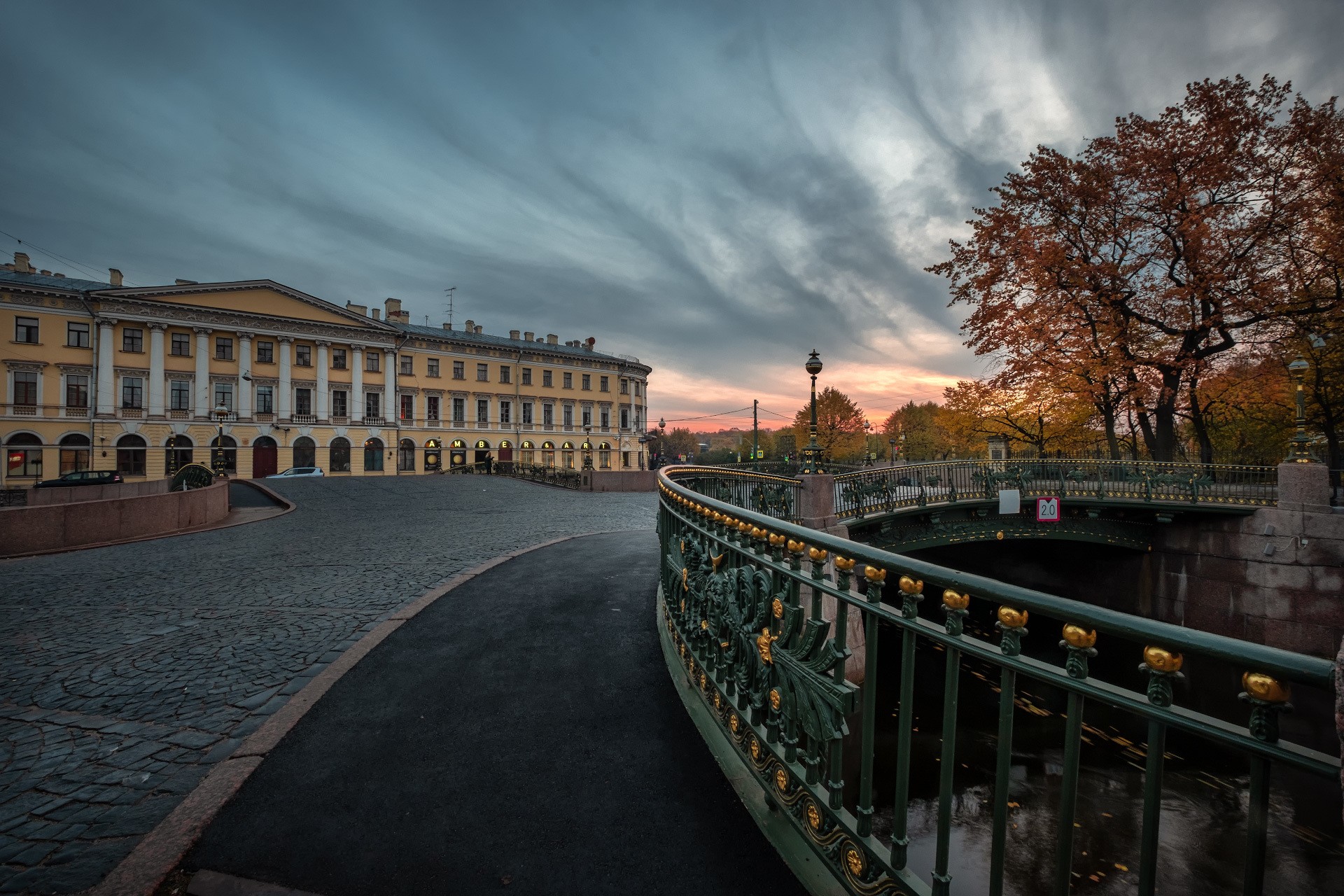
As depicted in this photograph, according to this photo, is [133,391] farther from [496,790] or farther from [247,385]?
[496,790]

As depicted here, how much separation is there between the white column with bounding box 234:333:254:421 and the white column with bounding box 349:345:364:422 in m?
7.27

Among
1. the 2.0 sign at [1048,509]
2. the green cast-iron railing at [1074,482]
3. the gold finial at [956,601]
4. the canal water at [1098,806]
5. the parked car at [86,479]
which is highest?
the gold finial at [956,601]

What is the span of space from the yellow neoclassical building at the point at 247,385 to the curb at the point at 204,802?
42067 millimetres

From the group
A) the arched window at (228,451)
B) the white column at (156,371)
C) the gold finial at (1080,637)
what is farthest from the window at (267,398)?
the gold finial at (1080,637)

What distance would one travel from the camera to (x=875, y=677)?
7.24ft

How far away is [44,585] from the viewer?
7.96 metres

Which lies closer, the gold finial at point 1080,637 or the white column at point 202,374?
the gold finial at point 1080,637

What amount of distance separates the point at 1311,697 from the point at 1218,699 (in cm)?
318

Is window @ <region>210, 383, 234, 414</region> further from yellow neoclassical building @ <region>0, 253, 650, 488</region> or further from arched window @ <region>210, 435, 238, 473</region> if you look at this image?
arched window @ <region>210, 435, 238, 473</region>

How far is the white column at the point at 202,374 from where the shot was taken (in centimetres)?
4294

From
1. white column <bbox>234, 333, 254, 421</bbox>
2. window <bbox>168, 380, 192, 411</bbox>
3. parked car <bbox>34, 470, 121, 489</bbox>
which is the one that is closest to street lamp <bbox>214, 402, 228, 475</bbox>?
white column <bbox>234, 333, 254, 421</bbox>

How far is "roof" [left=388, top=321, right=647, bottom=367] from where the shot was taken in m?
56.1

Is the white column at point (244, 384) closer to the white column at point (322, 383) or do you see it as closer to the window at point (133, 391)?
the white column at point (322, 383)

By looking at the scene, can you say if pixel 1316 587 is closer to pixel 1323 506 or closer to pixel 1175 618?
pixel 1323 506
